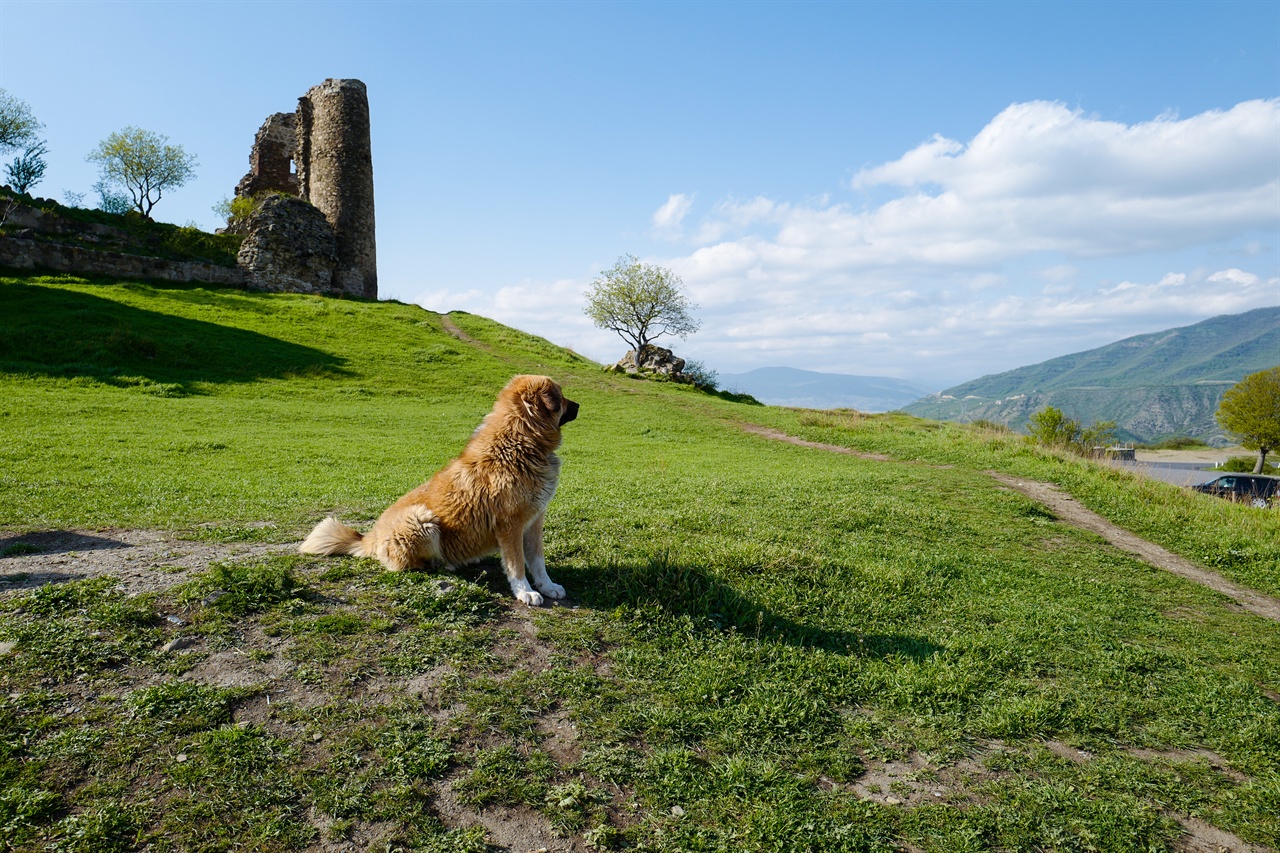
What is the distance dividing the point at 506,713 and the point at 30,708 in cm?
275

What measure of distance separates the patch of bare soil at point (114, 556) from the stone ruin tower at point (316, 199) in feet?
117

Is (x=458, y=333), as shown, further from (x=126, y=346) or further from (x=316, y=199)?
(x=126, y=346)

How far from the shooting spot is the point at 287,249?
3884 cm

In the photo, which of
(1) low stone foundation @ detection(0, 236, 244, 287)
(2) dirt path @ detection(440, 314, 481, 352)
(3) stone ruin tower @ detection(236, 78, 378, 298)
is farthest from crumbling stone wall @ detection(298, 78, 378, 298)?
(1) low stone foundation @ detection(0, 236, 244, 287)

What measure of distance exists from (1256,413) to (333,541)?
6755 centimetres

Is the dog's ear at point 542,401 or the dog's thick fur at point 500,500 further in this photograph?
the dog's ear at point 542,401

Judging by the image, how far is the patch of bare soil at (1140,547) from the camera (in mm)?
9812

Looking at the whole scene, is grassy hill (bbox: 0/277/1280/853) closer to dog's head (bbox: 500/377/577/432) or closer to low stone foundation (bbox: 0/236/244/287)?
dog's head (bbox: 500/377/577/432)

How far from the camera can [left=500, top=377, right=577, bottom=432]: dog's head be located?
5762 millimetres

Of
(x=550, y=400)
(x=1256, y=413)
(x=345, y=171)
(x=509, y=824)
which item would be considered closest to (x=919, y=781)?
(x=509, y=824)

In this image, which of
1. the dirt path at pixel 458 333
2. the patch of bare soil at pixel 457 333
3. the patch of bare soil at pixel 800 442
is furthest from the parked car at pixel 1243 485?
the patch of bare soil at pixel 457 333

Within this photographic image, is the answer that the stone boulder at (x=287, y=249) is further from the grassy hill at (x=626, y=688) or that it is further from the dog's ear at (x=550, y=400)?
the dog's ear at (x=550, y=400)

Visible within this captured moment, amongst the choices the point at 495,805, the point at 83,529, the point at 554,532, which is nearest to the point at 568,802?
the point at 495,805

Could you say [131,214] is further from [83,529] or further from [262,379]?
[83,529]
